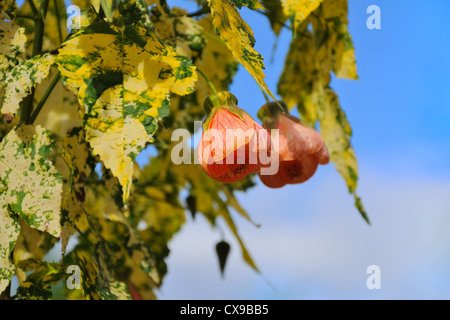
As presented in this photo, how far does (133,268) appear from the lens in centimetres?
82

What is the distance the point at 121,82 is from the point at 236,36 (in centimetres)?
10

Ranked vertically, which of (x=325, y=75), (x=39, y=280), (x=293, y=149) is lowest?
(x=39, y=280)

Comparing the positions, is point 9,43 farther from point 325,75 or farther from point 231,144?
point 325,75

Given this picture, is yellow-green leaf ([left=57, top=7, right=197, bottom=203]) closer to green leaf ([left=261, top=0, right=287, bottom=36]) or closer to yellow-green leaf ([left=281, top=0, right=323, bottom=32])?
yellow-green leaf ([left=281, top=0, right=323, bottom=32])

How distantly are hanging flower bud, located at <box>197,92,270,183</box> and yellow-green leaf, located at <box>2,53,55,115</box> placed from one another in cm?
14

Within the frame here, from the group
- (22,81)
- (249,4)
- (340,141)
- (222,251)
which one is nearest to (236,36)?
(249,4)

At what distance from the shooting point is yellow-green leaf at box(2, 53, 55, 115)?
1.64ft

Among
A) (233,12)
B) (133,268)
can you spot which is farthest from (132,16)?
(133,268)

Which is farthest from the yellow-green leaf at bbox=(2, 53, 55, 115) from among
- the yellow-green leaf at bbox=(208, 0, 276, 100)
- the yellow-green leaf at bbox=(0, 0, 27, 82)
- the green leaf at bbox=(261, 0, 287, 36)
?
the green leaf at bbox=(261, 0, 287, 36)

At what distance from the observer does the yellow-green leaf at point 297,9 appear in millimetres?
631

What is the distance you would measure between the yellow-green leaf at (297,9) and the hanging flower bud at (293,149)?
0.09 m

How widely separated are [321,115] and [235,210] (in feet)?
0.54

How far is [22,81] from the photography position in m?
0.50
